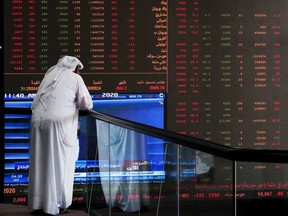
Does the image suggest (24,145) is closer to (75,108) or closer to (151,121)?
(75,108)

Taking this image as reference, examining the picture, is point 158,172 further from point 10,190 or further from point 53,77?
point 10,190

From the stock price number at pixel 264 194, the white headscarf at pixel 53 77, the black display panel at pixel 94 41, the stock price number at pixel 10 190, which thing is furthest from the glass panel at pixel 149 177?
the black display panel at pixel 94 41

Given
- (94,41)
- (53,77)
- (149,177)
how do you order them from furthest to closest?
(94,41) → (53,77) → (149,177)

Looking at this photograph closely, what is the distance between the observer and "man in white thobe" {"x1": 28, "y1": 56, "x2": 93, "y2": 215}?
18.1 ft

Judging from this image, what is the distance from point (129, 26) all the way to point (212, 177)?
18.9ft

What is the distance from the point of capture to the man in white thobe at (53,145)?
553 cm

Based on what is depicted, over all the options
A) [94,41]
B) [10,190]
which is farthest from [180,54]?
[10,190]

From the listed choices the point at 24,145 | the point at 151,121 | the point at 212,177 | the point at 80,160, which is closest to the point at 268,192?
the point at 212,177

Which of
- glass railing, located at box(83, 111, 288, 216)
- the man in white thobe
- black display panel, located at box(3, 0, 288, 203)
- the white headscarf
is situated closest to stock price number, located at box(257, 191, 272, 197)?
glass railing, located at box(83, 111, 288, 216)

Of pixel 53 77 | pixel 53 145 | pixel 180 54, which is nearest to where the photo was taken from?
pixel 53 145

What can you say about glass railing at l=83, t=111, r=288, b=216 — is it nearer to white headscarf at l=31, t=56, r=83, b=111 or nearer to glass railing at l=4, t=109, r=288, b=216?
glass railing at l=4, t=109, r=288, b=216

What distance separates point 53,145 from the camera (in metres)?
5.54

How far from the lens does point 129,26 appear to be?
8.78m

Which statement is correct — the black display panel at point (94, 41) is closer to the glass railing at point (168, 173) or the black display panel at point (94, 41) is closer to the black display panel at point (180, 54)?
the black display panel at point (180, 54)
